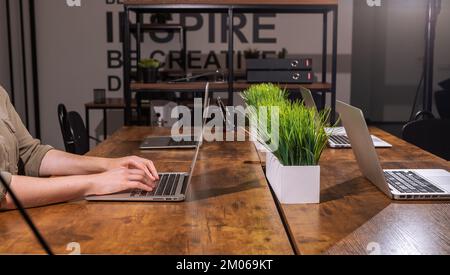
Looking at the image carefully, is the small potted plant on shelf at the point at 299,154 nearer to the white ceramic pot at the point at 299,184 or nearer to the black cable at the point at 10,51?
the white ceramic pot at the point at 299,184

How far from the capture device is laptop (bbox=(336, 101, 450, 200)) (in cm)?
160

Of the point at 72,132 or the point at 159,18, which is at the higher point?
the point at 159,18

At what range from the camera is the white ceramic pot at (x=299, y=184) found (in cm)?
153

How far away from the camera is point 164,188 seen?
170 cm

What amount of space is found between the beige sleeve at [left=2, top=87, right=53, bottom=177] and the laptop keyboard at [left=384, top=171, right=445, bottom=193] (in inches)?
47.3

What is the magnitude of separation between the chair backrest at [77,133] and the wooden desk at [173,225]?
5.85 ft

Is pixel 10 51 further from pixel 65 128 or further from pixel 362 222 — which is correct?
pixel 362 222

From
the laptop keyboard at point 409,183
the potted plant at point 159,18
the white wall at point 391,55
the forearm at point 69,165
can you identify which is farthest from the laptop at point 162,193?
the white wall at point 391,55

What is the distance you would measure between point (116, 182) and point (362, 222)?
683mm

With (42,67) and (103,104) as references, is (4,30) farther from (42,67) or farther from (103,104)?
(103,104)

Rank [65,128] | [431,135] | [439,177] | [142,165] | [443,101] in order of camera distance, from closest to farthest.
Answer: [142,165] < [439,177] < [431,135] < [65,128] < [443,101]

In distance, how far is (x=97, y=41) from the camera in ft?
21.1

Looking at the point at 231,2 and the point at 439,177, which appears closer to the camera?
the point at 439,177

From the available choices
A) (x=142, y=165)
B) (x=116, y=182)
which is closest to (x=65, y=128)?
(x=142, y=165)
